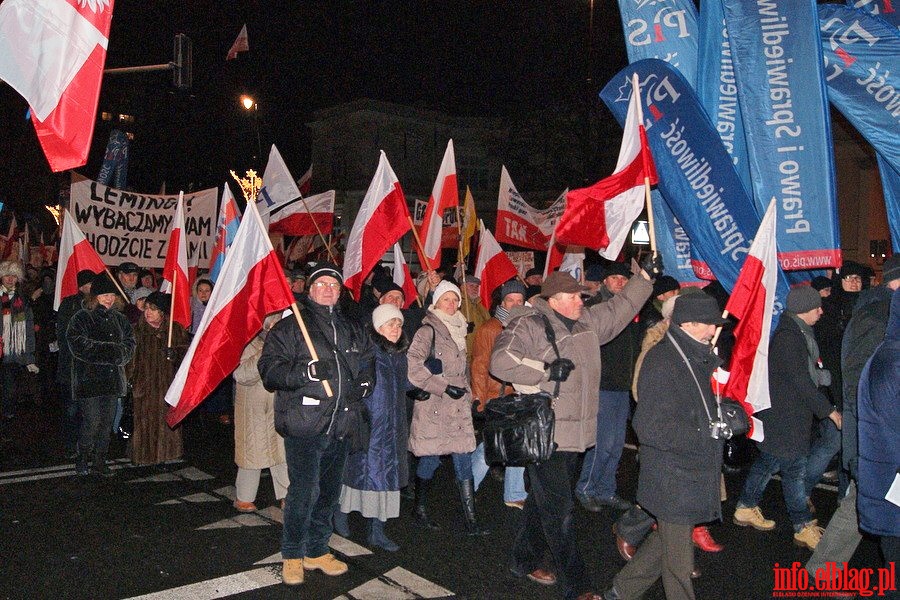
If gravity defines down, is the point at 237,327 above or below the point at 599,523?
above

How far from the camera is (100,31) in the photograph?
15.3 ft

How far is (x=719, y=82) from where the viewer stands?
7.49m

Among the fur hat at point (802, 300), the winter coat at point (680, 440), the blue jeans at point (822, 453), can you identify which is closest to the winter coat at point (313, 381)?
the winter coat at point (680, 440)

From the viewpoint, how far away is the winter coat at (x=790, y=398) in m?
5.98

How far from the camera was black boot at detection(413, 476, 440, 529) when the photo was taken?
22.1ft

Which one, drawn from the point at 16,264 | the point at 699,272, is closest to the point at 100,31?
the point at 699,272

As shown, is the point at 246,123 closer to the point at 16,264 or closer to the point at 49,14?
the point at 16,264

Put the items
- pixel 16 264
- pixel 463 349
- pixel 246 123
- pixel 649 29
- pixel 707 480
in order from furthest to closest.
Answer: pixel 246 123 < pixel 16 264 < pixel 649 29 < pixel 463 349 < pixel 707 480

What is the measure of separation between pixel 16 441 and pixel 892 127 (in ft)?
34.6

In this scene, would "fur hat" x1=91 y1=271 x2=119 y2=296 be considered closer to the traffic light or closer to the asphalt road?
the asphalt road

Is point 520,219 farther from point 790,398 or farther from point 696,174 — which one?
point 790,398

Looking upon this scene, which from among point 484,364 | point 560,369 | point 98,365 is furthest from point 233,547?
point 98,365

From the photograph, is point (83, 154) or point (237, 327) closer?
point (83, 154)

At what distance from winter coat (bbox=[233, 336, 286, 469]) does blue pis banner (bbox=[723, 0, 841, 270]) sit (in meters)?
4.55
